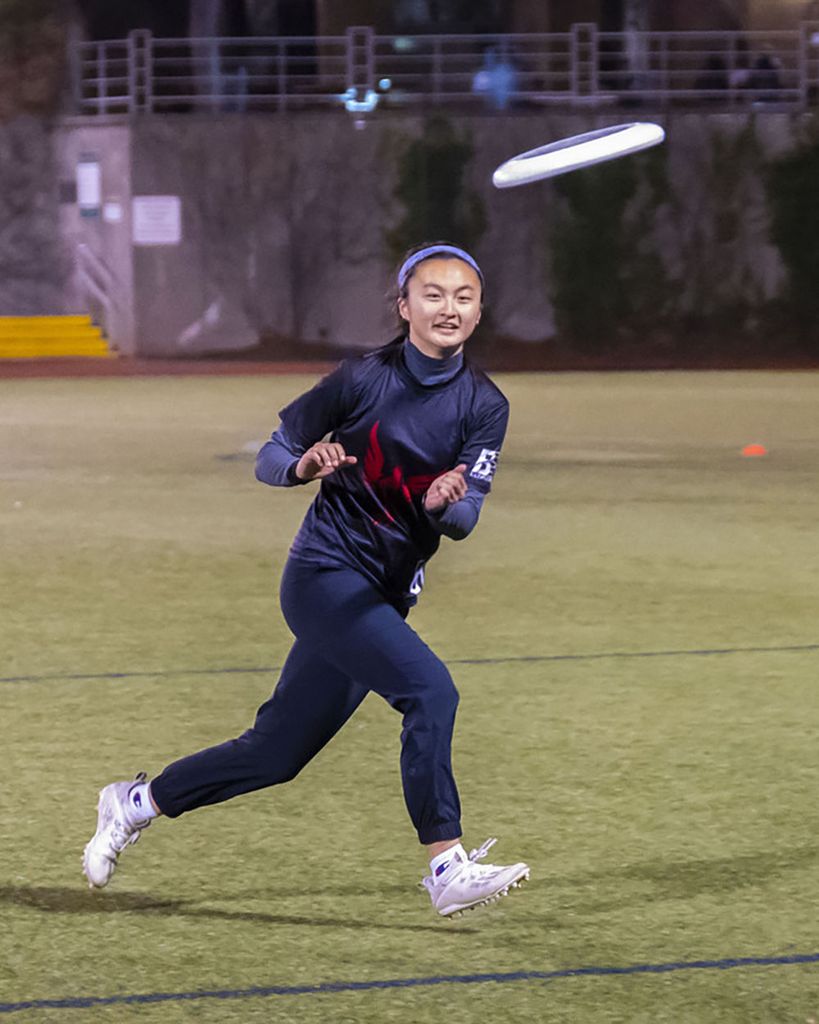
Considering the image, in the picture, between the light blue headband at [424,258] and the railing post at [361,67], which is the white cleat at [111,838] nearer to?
the light blue headband at [424,258]

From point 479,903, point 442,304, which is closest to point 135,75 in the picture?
point 442,304

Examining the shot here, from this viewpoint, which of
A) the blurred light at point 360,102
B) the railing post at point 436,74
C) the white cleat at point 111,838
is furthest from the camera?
the blurred light at point 360,102

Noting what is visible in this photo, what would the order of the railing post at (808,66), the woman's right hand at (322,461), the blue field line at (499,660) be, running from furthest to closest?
the railing post at (808,66) < the blue field line at (499,660) < the woman's right hand at (322,461)

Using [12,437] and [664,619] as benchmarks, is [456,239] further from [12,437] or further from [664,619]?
[664,619]

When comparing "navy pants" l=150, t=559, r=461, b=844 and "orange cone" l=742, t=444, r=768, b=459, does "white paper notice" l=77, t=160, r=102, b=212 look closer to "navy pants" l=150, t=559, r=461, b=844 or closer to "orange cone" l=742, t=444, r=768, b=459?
"orange cone" l=742, t=444, r=768, b=459

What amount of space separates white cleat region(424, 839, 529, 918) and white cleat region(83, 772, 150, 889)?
0.96 m

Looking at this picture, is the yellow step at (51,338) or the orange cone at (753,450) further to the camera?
the yellow step at (51,338)

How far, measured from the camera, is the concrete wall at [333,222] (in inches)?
1286

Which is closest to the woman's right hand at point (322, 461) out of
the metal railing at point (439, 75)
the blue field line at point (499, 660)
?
the blue field line at point (499, 660)

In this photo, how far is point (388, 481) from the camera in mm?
5383

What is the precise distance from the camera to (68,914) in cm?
556

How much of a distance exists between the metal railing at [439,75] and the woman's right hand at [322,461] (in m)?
25.4

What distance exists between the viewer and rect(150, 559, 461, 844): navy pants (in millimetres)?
5281

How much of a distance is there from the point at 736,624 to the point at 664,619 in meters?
0.38
